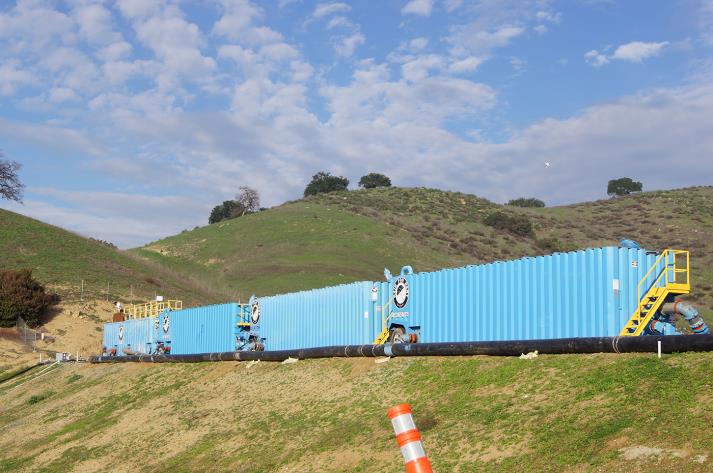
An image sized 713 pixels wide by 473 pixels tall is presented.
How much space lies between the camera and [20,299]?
5409 cm

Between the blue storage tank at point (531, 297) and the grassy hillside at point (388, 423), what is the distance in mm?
2851

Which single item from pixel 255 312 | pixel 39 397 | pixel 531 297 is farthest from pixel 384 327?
pixel 39 397

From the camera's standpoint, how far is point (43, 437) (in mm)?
23297

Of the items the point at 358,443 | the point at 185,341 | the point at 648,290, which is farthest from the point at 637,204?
the point at 358,443

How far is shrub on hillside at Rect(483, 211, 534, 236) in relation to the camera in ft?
309

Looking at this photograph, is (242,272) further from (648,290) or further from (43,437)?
(648,290)

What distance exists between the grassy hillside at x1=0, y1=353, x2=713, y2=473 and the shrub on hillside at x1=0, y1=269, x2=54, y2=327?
29.6 m

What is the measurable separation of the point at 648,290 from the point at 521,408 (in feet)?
21.5

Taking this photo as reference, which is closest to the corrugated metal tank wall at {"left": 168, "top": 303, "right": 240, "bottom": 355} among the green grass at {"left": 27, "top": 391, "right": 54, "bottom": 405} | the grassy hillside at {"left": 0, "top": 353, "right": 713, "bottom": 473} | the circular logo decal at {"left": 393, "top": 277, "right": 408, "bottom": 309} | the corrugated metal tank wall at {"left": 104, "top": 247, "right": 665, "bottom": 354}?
the corrugated metal tank wall at {"left": 104, "top": 247, "right": 665, "bottom": 354}

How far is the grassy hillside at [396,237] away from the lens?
258 feet

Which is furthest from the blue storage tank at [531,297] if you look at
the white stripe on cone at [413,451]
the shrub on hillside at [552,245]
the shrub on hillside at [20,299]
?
the shrub on hillside at [552,245]

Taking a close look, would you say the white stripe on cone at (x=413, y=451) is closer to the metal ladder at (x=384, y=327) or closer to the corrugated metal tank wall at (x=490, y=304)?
the corrugated metal tank wall at (x=490, y=304)

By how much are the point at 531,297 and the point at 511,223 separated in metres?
79.2

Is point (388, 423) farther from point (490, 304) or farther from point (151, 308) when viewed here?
point (151, 308)
